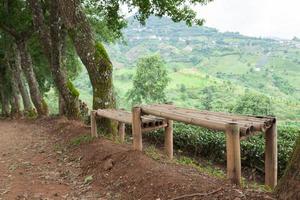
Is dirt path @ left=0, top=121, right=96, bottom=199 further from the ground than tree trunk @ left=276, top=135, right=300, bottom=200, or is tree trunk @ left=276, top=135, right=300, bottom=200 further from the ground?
tree trunk @ left=276, top=135, right=300, bottom=200

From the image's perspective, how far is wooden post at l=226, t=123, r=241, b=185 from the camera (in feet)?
16.9

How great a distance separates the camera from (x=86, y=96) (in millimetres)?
80125

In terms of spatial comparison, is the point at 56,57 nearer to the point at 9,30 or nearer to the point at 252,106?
the point at 9,30

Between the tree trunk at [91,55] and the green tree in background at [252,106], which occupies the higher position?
the tree trunk at [91,55]

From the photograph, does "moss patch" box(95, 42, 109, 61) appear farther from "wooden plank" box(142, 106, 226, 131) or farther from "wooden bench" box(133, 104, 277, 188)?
"wooden plank" box(142, 106, 226, 131)

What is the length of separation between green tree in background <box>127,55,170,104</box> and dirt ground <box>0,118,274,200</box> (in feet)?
108

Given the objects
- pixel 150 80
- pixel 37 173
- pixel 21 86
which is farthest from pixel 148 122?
pixel 150 80

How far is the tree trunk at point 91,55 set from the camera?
10133 millimetres

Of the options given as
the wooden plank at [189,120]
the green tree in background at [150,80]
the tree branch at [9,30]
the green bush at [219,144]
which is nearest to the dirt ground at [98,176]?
the wooden plank at [189,120]

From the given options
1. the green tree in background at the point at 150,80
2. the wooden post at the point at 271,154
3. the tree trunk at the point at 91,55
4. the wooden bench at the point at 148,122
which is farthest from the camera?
the green tree in background at the point at 150,80

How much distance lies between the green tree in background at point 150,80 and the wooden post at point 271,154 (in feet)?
120

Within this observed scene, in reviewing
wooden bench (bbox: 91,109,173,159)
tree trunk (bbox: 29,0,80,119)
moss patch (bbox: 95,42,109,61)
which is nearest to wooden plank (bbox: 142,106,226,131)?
wooden bench (bbox: 91,109,173,159)

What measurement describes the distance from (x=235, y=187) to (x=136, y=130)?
261 centimetres

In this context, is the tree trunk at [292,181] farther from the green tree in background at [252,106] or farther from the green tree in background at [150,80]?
the green tree in background at [150,80]
